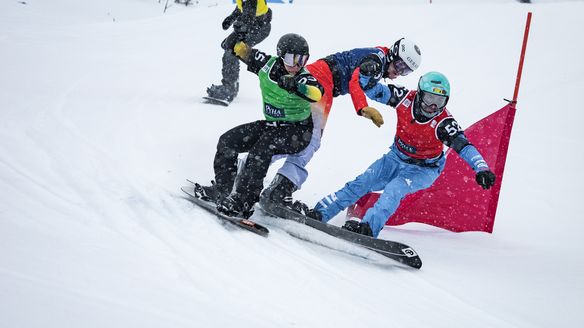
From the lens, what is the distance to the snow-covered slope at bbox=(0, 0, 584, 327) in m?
2.85

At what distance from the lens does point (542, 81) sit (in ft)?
30.8

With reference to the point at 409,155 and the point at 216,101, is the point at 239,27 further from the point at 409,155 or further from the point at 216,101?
the point at 216,101

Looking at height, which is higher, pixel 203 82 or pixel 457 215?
pixel 203 82

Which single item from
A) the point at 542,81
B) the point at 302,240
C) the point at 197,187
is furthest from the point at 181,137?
the point at 542,81

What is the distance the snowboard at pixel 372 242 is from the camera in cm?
415

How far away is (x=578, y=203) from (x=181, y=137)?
4.81 m

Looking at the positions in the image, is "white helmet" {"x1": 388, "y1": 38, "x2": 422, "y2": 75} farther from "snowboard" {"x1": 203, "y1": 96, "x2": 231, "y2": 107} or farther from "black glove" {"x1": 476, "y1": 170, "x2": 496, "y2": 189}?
"snowboard" {"x1": 203, "y1": 96, "x2": 231, "y2": 107}

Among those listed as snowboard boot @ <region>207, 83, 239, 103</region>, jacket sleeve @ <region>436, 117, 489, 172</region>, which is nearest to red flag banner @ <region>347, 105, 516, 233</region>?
jacket sleeve @ <region>436, 117, 489, 172</region>

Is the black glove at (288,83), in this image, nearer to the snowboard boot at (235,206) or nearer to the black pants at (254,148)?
the black pants at (254,148)

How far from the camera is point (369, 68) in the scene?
15.9 ft

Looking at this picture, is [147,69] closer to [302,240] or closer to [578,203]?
[302,240]

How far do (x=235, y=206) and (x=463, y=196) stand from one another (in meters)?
2.47

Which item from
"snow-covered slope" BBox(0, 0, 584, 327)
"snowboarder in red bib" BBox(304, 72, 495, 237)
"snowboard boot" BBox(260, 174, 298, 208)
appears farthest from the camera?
"snowboard boot" BBox(260, 174, 298, 208)

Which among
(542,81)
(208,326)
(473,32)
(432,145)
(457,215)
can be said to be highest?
(473,32)
